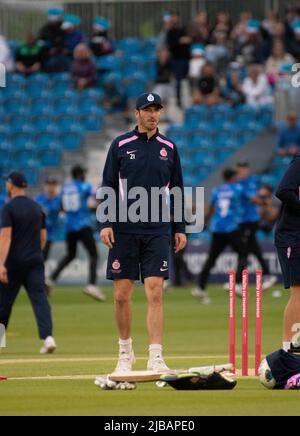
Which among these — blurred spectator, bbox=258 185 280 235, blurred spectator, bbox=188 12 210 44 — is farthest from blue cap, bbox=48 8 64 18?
blurred spectator, bbox=258 185 280 235

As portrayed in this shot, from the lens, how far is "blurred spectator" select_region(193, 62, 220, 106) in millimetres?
34812

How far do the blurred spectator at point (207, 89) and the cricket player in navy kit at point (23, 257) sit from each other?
17299mm

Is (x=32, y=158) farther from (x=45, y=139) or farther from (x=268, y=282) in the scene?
(x=268, y=282)

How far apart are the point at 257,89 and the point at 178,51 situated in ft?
8.84

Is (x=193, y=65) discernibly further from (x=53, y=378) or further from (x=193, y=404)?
(x=193, y=404)

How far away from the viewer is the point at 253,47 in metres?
35.5

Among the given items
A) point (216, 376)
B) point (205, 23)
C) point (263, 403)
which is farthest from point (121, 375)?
point (205, 23)

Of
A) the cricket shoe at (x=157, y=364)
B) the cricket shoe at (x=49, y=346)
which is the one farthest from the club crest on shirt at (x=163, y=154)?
the cricket shoe at (x=49, y=346)

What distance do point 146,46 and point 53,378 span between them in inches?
976

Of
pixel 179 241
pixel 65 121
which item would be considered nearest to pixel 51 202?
pixel 65 121

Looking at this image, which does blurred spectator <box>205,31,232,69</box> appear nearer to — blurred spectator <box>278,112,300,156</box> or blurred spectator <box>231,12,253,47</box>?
blurred spectator <box>231,12,253,47</box>

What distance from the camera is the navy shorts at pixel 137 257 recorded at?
13297 millimetres

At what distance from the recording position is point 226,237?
27.0 m

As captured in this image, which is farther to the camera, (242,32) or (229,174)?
(242,32)
